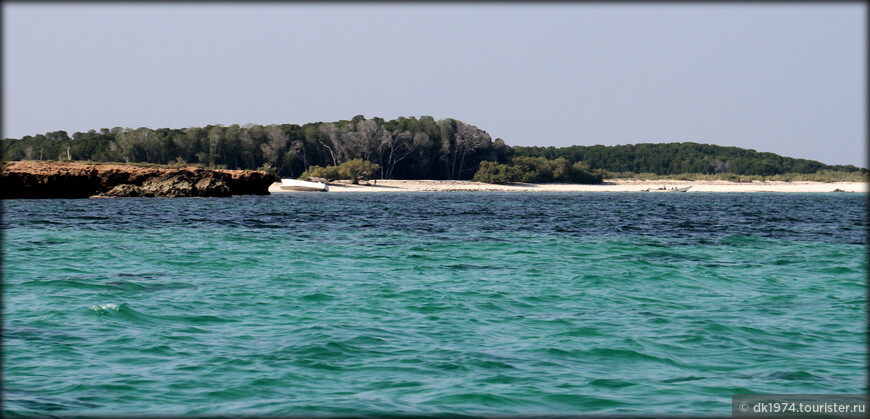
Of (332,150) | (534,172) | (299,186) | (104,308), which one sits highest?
(332,150)

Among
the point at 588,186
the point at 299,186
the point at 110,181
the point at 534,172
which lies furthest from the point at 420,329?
the point at 534,172

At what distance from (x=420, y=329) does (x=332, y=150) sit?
428 feet

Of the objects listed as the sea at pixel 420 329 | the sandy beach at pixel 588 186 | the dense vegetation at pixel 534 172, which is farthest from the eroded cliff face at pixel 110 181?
the dense vegetation at pixel 534 172

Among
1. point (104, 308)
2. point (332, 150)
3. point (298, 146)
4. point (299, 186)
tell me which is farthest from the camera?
point (332, 150)

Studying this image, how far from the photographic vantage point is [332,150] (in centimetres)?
13988

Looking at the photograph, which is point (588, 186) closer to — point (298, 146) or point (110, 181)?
point (298, 146)

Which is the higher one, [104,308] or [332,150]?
[332,150]

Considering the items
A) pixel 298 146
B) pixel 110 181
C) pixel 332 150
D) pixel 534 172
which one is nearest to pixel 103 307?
pixel 110 181

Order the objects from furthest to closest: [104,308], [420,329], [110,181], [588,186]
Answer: [588,186]
[110,181]
[104,308]
[420,329]

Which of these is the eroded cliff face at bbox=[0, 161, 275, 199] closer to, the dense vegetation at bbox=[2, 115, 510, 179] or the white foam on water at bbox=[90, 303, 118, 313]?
the dense vegetation at bbox=[2, 115, 510, 179]

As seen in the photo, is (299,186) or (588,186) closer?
(299,186)

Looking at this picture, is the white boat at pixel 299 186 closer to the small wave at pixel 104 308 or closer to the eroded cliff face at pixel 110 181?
the eroded cliff face at pixel 110 181

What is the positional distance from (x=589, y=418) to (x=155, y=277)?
12827 mm

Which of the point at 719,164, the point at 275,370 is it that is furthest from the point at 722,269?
the point at 719,164
